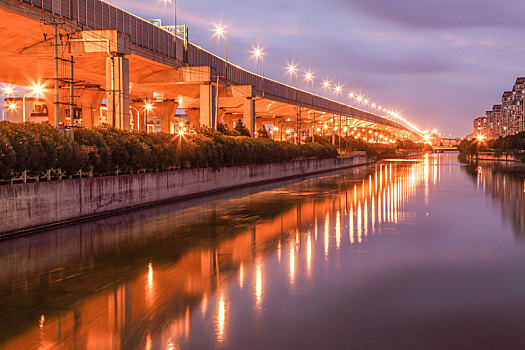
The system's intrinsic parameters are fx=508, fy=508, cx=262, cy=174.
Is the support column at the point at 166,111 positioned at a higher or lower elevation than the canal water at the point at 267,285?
higher

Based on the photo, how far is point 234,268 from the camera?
10.1 meters

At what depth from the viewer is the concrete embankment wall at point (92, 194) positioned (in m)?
15.2

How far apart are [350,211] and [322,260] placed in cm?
935

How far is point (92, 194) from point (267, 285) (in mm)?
12201

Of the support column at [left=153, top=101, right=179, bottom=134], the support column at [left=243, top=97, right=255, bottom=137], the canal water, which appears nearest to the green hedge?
the canal water

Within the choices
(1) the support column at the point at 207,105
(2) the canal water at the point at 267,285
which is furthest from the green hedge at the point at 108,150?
(1) the support column at the point at 207,105

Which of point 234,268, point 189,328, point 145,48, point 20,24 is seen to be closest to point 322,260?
point 234,268

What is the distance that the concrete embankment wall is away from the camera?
15.2 meters

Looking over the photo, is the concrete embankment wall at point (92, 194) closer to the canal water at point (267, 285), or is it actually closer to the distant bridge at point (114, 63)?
the canal water at point (267, 285)

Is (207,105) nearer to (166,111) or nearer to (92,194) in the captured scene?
(92,194)

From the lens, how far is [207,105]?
153ft

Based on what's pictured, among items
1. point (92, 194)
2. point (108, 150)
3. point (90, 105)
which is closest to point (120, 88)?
point (108, 150)

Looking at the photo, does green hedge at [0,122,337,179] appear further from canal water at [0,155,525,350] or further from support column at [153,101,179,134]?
support column at [153,101,179,134]

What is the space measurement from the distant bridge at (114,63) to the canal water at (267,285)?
10.5m
